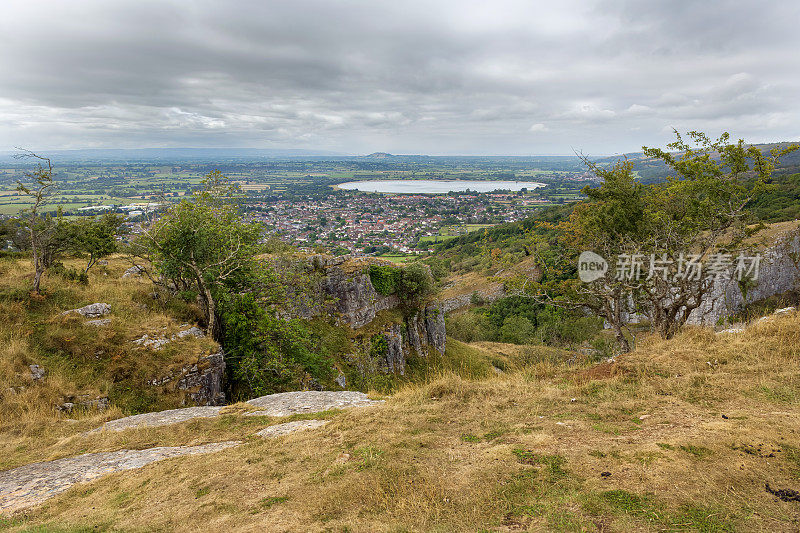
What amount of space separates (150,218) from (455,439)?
48.9 ft

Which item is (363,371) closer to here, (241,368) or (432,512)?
(241,368)

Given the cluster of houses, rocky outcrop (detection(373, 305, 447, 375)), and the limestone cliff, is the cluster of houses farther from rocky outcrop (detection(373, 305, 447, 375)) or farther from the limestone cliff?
the limestone cliff

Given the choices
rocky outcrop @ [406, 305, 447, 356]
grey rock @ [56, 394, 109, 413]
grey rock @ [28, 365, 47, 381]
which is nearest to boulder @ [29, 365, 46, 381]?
grey rock @ [28, 365, 47, 381]

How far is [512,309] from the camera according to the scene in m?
60.1

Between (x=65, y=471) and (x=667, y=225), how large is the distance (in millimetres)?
17749

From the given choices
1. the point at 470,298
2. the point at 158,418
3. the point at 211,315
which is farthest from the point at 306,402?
the point at 470,298

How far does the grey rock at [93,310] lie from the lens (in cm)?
1230

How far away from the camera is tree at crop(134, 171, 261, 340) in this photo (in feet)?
43.5

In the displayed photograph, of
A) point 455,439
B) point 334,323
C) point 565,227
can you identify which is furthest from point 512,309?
point 455,439

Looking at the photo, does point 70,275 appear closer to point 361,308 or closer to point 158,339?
point 158,339

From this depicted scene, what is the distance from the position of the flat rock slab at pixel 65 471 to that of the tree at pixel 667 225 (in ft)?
42.1

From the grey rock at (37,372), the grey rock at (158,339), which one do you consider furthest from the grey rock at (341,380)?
the grey rock at (37,372)

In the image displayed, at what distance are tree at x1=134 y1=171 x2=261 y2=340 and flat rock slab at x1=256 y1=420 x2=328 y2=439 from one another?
6.63 meters

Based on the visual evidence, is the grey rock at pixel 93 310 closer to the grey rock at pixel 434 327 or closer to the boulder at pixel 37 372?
the boulder at pixel 37 372
